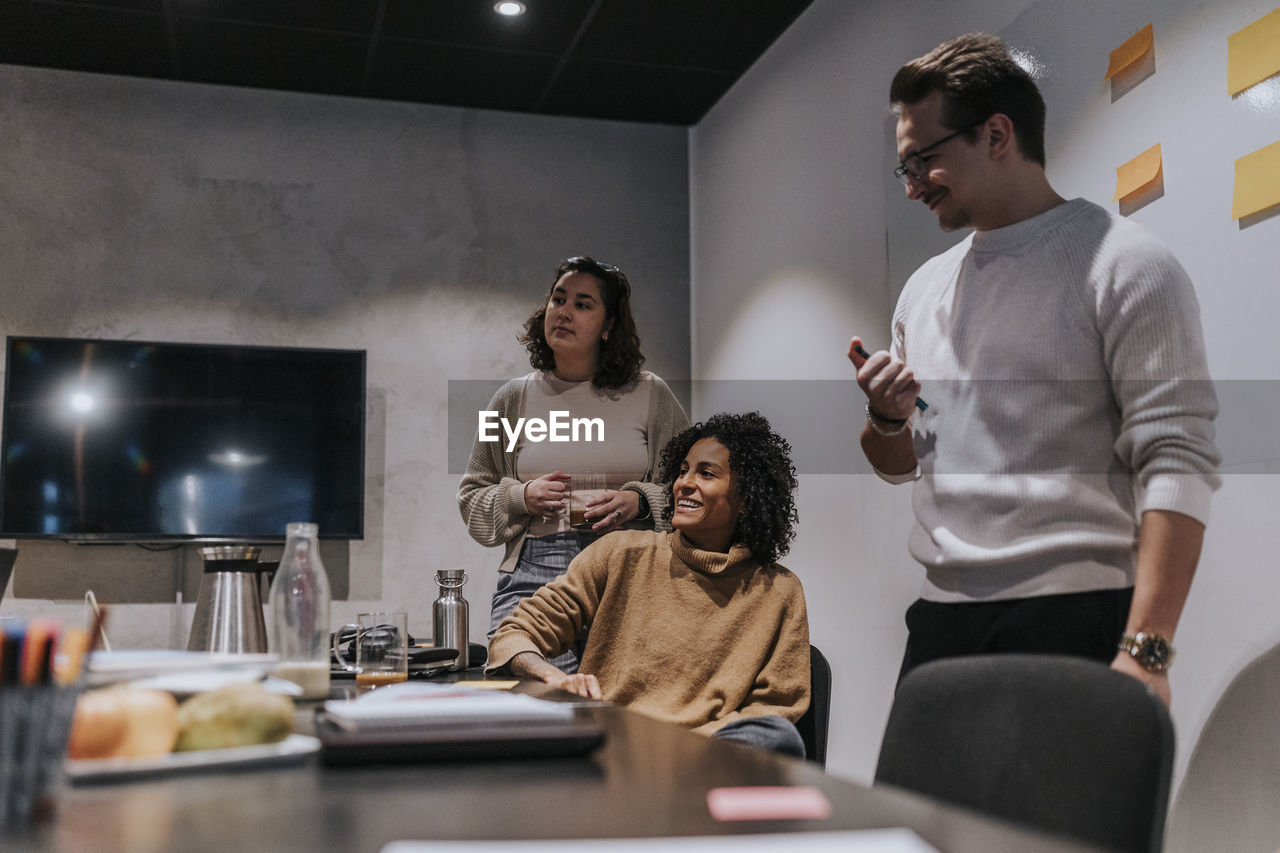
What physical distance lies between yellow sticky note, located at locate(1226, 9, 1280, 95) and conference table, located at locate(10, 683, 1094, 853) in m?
1.51

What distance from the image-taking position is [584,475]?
Result: 8.87 feet

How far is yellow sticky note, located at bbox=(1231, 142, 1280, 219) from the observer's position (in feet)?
5.66

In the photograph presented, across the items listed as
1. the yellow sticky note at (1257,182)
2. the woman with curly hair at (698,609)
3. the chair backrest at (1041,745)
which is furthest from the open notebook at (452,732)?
the yellow sticky note at (1257,182)

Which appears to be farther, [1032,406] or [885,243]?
[885,243]

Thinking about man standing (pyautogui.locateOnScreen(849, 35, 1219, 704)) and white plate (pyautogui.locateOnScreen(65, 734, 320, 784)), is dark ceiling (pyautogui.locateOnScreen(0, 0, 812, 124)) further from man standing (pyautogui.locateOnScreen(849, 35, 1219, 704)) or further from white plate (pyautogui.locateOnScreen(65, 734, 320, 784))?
white plate (pyautogui.locateOnScreen(65, 734, 320, 784))

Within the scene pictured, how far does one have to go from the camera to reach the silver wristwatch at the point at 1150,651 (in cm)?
136

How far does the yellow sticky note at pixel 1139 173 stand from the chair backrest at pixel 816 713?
3.43 ft

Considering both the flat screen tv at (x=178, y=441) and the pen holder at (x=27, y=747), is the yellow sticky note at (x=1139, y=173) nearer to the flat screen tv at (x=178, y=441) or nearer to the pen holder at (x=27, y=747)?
the pen holder at (x=27, y=747)

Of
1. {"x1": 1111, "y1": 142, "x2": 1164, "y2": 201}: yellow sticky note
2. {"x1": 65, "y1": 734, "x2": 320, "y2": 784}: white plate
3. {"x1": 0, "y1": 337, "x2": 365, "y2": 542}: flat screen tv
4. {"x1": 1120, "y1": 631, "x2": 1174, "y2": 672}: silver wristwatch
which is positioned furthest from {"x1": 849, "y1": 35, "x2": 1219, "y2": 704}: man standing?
{"x1": 0, "y1": 337, "x2": 365, "y2": 542}: flat screen tv

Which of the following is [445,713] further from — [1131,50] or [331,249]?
[331,249]

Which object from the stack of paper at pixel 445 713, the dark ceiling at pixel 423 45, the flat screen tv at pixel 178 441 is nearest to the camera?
Answer: the stack of paper at pixel 445 713

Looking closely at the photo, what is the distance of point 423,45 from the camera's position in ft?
12.8

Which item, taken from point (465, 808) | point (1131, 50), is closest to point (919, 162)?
point (1131, 50)

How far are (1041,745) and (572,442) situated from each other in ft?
5.89
